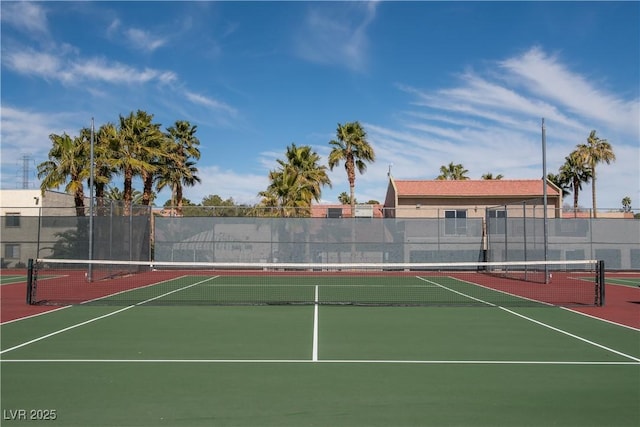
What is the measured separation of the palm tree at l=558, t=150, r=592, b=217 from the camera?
56844mm

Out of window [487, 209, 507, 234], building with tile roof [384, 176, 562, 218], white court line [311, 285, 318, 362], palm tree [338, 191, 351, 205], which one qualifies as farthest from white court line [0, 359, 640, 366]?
palm tree [338, 191, 351, 205]

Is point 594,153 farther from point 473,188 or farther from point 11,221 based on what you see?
point 11,221

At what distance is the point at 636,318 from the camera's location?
12.8 metres

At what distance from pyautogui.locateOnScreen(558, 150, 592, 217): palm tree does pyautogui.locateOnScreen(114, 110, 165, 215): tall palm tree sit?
42.8m

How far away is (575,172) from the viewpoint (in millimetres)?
57500

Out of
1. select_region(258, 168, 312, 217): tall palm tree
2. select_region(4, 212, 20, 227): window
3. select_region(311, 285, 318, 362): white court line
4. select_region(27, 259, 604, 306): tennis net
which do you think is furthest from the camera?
select_region(258, 168, 312, 217): tall palm tree

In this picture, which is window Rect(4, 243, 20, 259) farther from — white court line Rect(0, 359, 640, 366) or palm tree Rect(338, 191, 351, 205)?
palm tree Rect(338, 191, 351, 205)

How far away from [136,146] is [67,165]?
3.68 meters

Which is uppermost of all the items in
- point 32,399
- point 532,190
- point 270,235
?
point 532,190

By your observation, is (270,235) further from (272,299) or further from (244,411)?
(244,411)

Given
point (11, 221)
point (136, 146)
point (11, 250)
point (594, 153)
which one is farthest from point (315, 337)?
point (594, 153)

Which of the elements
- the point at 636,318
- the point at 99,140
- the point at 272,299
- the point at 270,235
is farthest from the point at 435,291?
the point at 99,140

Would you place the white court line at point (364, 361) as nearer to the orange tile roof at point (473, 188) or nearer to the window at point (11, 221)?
the window at point (11, 221)

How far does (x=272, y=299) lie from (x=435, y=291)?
632 centimetres
